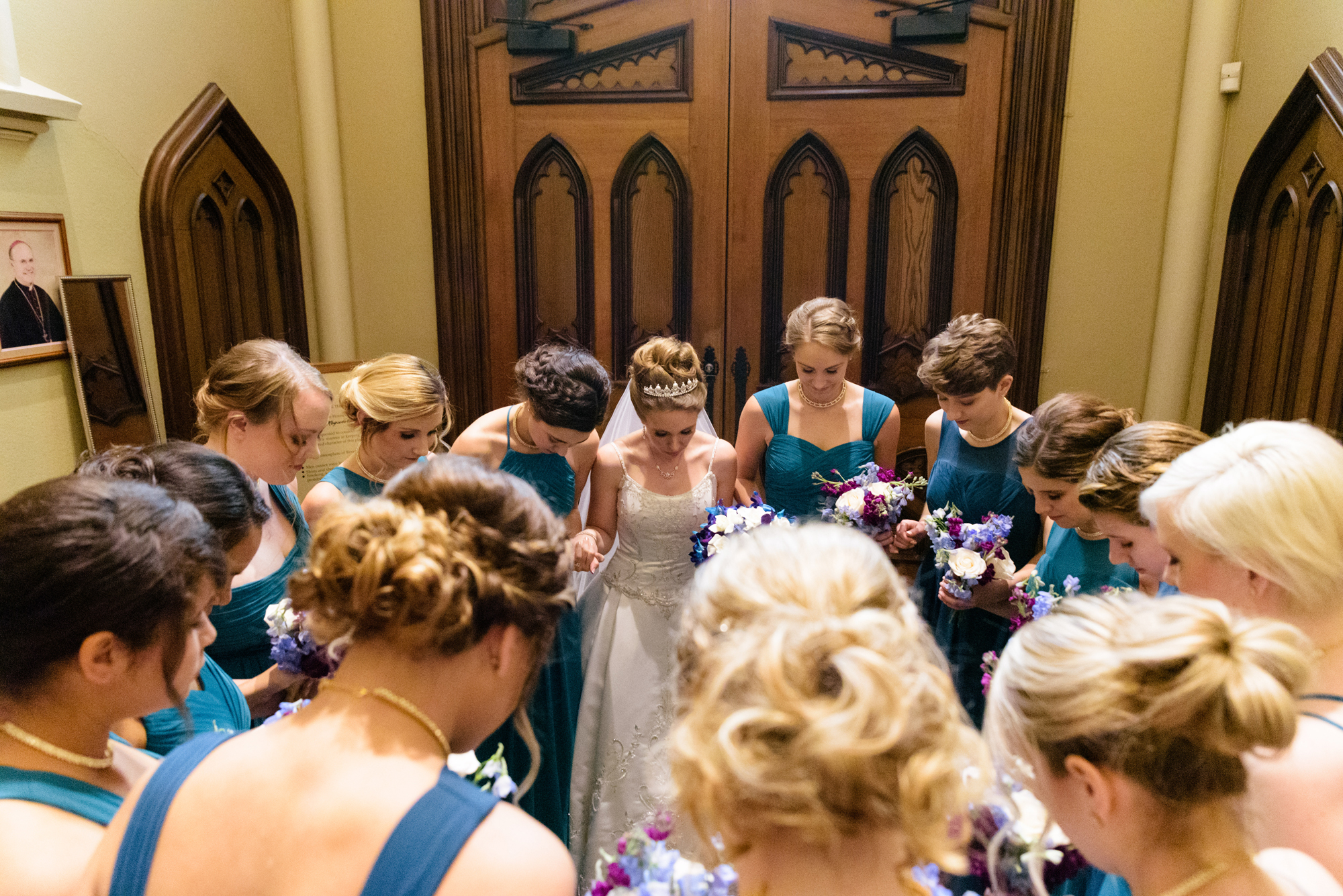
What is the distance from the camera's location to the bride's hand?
262cm

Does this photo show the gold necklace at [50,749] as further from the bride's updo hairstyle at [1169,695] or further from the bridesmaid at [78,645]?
the bride's updo hairstyle at [1169,695]

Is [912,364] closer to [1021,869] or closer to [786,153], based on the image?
[786,153]

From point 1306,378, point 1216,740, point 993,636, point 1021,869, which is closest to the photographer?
point 1216,740

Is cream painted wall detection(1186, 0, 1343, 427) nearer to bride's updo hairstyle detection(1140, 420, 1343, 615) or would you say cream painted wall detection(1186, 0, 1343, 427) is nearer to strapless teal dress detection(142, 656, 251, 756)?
bride's updo hairstyle detection(1140, 420, 1343, 615)

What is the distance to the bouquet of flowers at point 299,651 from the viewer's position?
5.81 ft

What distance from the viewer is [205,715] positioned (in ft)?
5.30

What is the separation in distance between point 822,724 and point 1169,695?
→ 404 mm

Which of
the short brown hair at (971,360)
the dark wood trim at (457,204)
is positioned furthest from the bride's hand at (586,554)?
the dark wood trim at (457,204)

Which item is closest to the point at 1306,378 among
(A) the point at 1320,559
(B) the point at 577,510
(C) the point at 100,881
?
(A) the point at 1320,559

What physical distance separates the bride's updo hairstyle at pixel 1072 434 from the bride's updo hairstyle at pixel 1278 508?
2.28 ft

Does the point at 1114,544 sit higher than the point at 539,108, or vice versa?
the point at 539,108

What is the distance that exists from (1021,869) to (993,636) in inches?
63.7

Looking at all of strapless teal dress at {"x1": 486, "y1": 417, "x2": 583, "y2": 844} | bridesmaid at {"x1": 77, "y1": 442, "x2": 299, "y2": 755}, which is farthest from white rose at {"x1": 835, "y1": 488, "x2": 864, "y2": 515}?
bridesmaid at {"x1": 77, "y1": 442, "x2": 299, "y2": 755}

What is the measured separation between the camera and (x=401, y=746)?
0.95 meters
